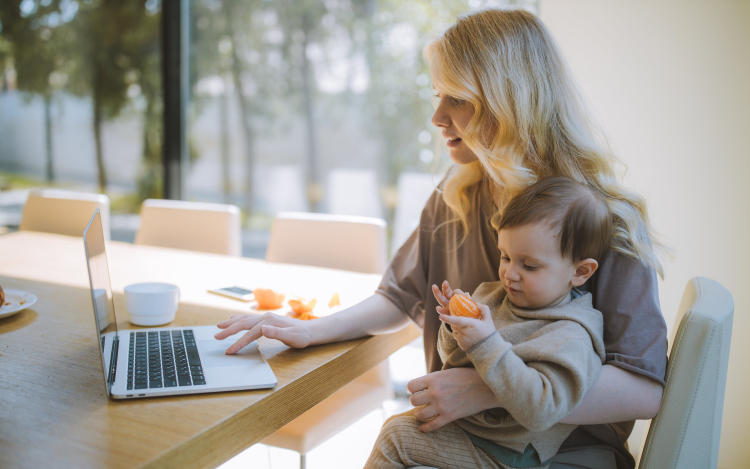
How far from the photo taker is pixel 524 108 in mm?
1184

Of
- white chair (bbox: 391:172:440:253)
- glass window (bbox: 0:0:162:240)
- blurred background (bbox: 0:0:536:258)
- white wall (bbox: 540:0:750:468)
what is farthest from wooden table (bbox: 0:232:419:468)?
glass window (bbox: 0:0:162:240)

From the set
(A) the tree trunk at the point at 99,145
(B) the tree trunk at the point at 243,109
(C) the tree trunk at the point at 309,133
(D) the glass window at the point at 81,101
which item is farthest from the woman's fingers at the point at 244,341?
(A) the tree trunk at the point at 99,145

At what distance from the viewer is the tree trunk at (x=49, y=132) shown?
12.9 feet

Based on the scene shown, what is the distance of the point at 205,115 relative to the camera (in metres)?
3.61

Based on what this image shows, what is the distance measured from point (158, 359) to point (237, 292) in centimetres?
59

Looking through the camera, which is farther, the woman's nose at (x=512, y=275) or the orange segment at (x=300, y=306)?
the orange segment at (x=300, y=306)

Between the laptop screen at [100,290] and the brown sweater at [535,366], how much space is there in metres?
0.61

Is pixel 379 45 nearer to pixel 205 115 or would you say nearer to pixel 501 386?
pixel 205 115

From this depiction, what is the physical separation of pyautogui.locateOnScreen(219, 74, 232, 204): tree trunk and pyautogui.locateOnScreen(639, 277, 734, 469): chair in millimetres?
2966

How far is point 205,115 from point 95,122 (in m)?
0.90

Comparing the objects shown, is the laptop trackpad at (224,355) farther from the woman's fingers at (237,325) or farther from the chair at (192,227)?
the chair at (192,227)

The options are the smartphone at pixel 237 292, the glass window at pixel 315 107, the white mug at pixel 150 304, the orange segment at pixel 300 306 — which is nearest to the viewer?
the white mug at pixel 150 304

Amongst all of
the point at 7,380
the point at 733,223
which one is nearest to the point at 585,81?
the point at 733,223

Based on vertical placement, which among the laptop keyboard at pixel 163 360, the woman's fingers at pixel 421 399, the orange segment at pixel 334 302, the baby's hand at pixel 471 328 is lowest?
the woman's fingers at pixel 421 399
